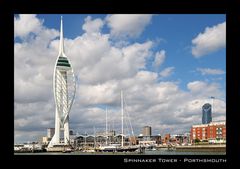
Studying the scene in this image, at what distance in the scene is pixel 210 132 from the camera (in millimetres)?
4273

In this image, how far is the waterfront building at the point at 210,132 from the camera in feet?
12.7

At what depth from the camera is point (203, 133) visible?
4.28 meters

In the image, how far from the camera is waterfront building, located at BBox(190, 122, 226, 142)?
386 centimetres
